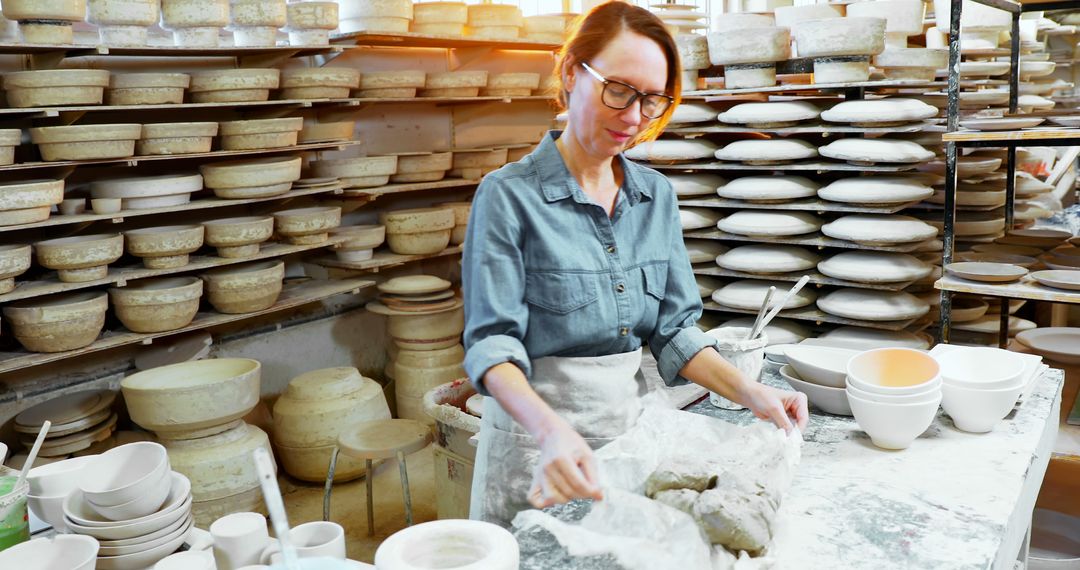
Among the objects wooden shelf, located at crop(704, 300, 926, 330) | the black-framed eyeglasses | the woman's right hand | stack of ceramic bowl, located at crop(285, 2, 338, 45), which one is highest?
stack of ceramic bowl, located at crop(285, 2, 338, 45)

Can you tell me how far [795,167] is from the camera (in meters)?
3.58

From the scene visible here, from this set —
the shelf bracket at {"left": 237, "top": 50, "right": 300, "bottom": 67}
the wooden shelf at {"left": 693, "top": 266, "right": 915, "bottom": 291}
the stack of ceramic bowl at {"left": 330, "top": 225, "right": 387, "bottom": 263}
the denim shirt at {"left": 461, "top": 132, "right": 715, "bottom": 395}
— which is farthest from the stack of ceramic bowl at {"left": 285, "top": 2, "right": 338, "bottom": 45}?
the denim shirt at {"left": 461, "top": 132, "right": 715, "bottom": 395}

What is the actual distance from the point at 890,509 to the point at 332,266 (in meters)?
3.56

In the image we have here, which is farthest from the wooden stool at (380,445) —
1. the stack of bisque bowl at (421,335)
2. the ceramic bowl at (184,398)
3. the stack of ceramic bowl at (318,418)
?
the stack of bisque bowl at (421,335)

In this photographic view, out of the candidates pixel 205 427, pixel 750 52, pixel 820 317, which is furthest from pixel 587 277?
pixel 205 427

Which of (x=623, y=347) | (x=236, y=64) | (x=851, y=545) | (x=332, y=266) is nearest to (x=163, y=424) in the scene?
(x=332, y=266)

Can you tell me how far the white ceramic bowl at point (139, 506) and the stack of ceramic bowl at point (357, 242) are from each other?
2.82m

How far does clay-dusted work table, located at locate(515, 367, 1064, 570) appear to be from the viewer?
1335 millimetres

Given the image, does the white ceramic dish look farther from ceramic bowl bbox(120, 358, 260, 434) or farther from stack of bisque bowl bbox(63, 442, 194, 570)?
ceramic bowl bbox(120, 358, 260, 434)

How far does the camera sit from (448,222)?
4770 mm

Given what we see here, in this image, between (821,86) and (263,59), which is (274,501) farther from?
(263,59)

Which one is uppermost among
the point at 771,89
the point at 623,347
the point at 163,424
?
the point at 771,89

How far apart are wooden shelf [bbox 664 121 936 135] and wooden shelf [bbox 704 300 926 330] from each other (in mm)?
725

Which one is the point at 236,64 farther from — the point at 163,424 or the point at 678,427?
the point at 678,427
